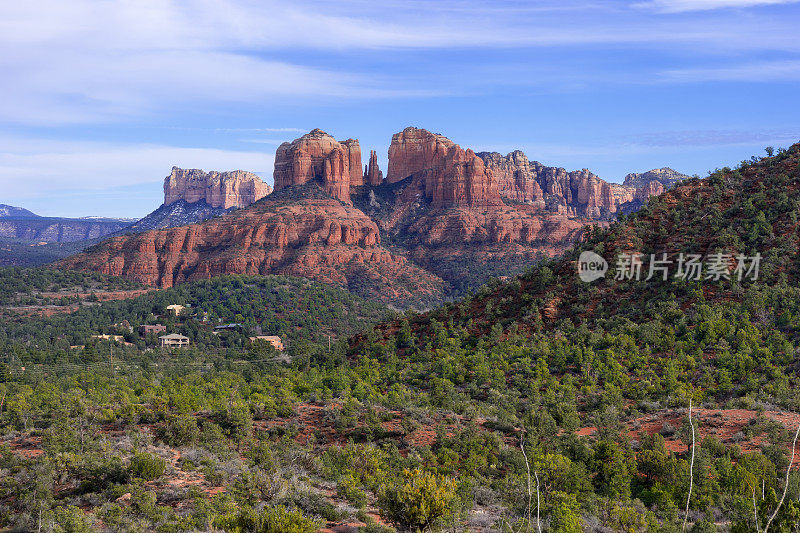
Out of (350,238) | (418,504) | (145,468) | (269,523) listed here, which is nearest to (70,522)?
(145,468)

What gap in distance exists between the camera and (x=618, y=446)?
83.2 feet

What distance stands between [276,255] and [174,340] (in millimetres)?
60237

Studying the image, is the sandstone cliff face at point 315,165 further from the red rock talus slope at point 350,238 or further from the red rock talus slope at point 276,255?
the red rock talus slope at point 276,255

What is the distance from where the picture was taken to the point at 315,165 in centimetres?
19388

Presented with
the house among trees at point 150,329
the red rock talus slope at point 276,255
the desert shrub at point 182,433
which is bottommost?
the house among trees at point 150,329

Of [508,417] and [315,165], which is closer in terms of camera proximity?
[508,417]

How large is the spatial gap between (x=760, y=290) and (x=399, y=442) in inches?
1197

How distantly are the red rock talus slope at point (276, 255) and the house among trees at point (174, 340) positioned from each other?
5059 cm

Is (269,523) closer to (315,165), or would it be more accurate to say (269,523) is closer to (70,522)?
(70,522)

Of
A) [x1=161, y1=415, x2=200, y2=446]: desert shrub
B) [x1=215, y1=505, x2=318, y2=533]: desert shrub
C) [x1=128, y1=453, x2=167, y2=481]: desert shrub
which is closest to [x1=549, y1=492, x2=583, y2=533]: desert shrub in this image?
[x1=215, y1=505, x2=318, y2=533]: desert shrub

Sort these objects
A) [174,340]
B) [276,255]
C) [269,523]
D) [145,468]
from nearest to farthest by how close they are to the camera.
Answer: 1. [269,523]
2. [145,468]
3. [174,340]
4. [276,255]

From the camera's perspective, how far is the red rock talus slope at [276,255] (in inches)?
5659

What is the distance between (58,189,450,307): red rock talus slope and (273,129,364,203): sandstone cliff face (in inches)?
933

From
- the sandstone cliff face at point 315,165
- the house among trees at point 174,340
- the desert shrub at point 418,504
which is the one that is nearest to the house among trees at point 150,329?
the house among trees at point 174,340
